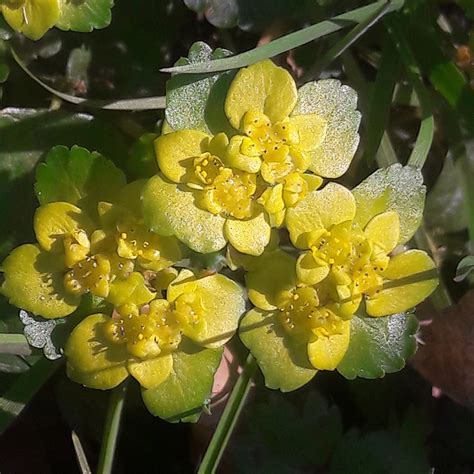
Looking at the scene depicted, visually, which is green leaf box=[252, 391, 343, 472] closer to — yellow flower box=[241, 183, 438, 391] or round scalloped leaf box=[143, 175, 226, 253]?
yellow flower box=[241, 183, 438, 391]

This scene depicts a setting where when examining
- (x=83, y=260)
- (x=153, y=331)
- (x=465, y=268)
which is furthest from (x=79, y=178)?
(x=465, y=268)

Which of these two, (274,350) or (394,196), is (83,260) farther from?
(394,196)

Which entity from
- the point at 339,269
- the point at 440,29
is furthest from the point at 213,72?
the point at 440,29

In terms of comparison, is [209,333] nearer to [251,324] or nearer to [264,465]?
[251,324]

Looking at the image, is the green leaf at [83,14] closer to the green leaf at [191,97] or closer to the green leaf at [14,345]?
the green leaf at [191,97]

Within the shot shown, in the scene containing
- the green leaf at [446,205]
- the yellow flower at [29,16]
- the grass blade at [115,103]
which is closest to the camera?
the yellow flower at [29,16]

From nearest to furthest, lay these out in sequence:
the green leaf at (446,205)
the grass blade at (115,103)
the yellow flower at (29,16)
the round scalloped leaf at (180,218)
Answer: the round scalloped leaf at (180,218) → the yellow flower at (29,16) → the grass blade at (115,103) → the green leaf at (446,205)

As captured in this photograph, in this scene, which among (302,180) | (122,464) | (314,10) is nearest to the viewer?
(302,180)

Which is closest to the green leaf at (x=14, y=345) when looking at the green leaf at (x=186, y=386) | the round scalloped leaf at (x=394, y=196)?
the green leaf at (x=186, y=386)
